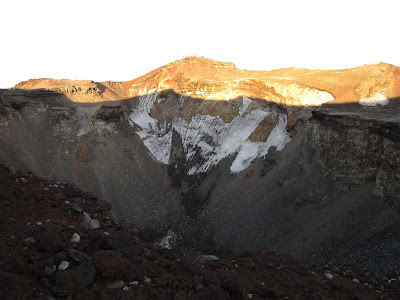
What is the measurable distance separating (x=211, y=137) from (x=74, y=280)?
23.1 m

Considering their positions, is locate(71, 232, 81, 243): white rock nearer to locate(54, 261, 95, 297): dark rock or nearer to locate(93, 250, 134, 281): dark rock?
locate(93, 250, 134, 281): dark rock

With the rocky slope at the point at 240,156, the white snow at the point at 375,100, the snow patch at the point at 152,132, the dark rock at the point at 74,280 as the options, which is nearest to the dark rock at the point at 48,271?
the dark rock at the point at 74,280

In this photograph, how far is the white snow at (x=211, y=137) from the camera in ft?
80.9

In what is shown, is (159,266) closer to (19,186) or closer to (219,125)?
(19,186)

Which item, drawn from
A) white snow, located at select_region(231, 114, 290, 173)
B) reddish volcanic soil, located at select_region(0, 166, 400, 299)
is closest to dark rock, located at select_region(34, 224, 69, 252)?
reddish volcanic soil, located at select_region(0, 166, 400, 299)

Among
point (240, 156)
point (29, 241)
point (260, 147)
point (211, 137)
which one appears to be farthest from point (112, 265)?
point (211, 137)

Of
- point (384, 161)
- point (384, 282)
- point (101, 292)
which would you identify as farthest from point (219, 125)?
point (101, 292)

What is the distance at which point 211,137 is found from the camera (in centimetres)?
2853

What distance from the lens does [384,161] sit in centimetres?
1524

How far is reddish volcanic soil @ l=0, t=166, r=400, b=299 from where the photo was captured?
20.1 feet

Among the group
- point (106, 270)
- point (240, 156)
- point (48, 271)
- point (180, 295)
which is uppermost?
point (48, 271)

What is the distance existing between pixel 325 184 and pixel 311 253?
474 cm

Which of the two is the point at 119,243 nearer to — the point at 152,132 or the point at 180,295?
the point at 180,295

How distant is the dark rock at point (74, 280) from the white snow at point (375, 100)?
72.4ft
